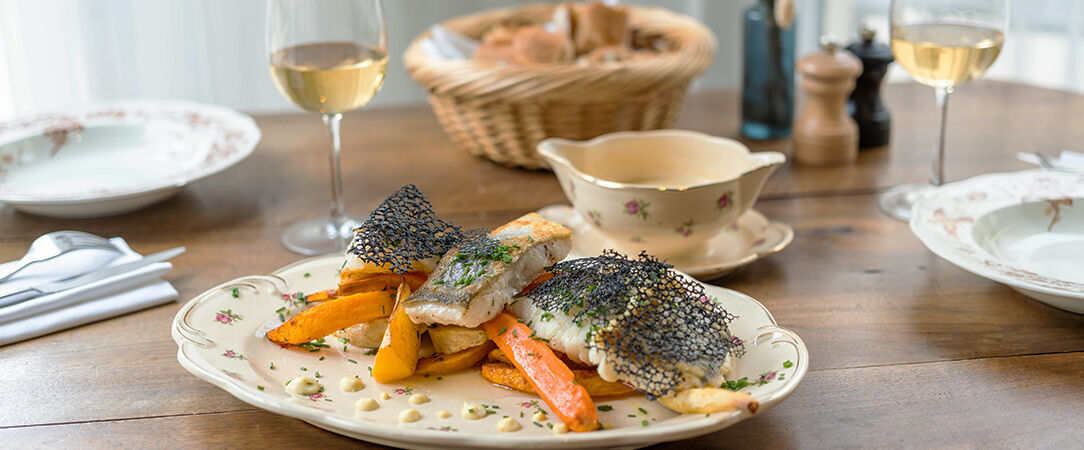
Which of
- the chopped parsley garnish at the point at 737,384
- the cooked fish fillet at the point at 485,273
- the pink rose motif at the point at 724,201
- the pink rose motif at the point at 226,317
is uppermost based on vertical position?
the cooked fish fillet at the point at 485,273

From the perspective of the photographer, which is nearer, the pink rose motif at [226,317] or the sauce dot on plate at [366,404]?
the sauce dot on plate at [366,404]

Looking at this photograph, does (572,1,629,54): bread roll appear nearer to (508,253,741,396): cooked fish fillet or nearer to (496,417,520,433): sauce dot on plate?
(508,253,741,396): cooked fish fillet

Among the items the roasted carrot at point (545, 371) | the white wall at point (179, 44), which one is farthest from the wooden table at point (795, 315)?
the white wall at point (179, 44)

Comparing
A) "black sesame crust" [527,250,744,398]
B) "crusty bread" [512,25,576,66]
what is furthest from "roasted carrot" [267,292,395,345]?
"crusty bread" [512,25,576,66]

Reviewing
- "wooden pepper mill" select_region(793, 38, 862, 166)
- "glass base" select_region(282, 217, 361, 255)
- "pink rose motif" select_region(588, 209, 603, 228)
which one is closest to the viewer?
"pink rose motif" select_region(588, 209, 603, 228)

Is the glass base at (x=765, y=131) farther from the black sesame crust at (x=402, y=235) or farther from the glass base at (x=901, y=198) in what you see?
the black sesame crust at (x=402, y=235)

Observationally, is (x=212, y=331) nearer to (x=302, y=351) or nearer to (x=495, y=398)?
(x=302, y=351)

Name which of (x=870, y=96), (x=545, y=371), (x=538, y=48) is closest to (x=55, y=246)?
(x=545, y=371)

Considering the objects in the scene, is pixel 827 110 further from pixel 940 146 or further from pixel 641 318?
pixel 641 318
